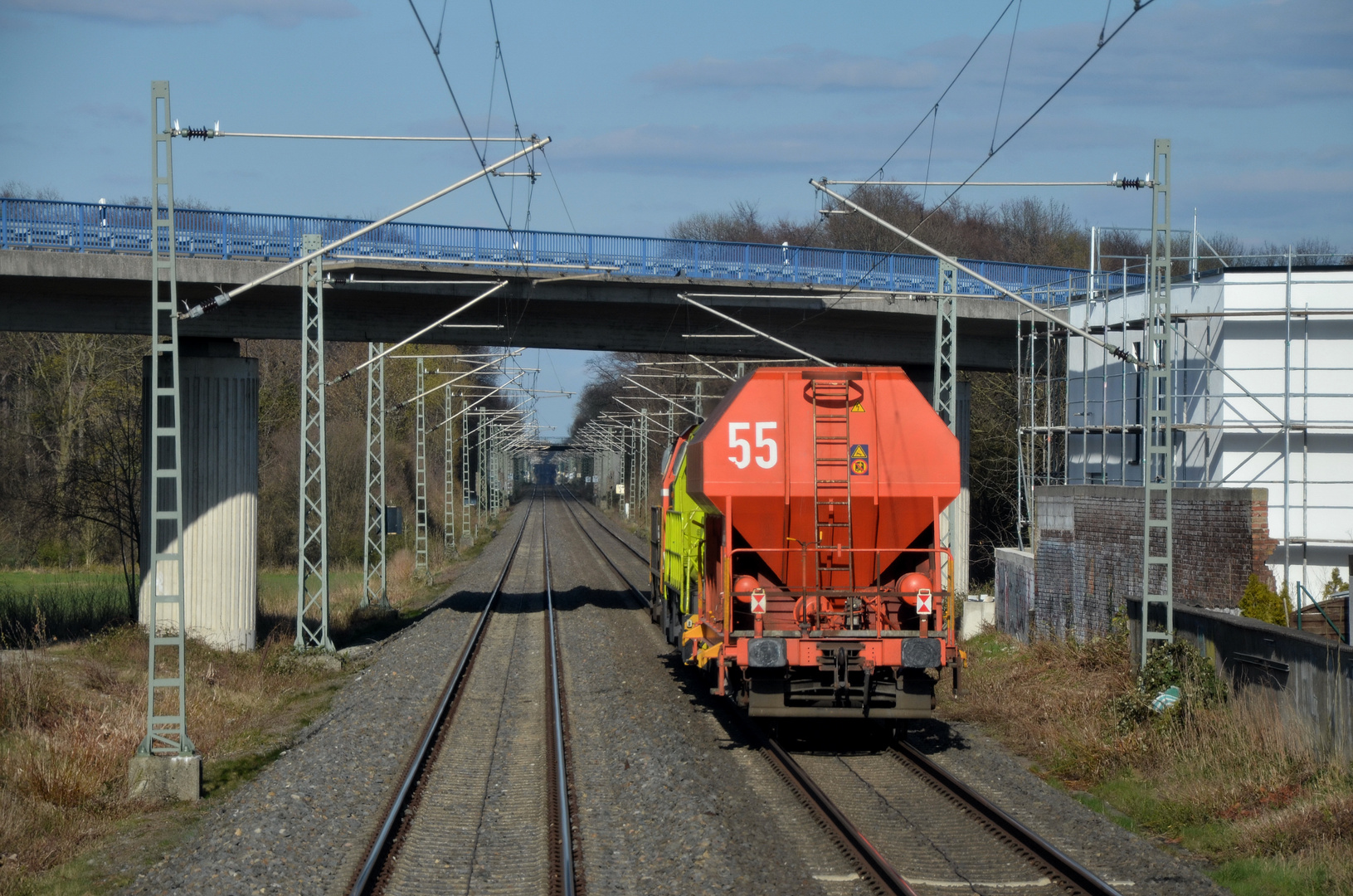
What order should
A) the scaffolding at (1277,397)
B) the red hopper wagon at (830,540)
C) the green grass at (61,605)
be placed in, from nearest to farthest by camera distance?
the red hopper wagon at (830,540), the scaffolding at (1277,397), the green grass at (61,605)

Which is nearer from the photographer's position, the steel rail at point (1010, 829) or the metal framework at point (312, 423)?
the steel rail at point (1010, 829)

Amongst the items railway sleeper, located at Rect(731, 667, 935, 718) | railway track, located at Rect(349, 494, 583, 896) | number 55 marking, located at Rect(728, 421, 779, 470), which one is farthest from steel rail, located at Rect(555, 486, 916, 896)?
number 55 marking, located at Rect(728, 421, 779, 470)

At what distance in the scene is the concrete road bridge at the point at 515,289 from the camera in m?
22.1

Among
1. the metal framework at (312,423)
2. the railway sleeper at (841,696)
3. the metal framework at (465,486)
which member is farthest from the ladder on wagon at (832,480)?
Answer: the metal framework at (465,486)

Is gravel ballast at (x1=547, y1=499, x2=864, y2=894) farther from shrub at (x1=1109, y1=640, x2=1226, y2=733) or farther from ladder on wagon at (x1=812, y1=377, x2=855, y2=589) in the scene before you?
shrub at (x1=1109, y1=640, x2=1226, y2=733)

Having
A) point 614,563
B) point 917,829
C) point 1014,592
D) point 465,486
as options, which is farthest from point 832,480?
point 465,486

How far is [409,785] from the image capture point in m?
11.2

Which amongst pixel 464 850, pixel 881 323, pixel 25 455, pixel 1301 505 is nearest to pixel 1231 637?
pixel 464 850

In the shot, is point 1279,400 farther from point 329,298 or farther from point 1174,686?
point 329,298

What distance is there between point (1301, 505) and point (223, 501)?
19.9 metres

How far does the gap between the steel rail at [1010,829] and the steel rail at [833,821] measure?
46.0 inches

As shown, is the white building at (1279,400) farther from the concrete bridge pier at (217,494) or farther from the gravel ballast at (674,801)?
the concrete bridge pier at (217,494)

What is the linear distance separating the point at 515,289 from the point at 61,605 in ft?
45.8

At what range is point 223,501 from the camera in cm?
2367
